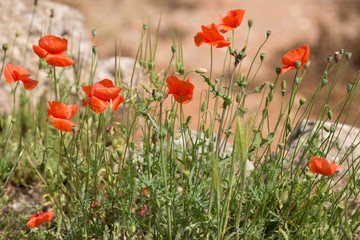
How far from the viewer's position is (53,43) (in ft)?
4.57

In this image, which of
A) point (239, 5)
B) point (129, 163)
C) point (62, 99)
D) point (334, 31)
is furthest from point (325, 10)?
point (129, 163)

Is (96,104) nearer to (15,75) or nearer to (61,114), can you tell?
(61,114)

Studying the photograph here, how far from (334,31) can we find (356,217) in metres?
2.94

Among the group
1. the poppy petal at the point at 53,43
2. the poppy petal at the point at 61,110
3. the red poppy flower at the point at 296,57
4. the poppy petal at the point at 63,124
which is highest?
the red poppy flower at the point at 296,57

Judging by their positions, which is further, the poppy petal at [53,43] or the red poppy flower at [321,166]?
the poppy petal at [53,43]

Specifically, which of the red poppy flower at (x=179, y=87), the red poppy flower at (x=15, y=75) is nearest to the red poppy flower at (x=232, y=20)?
the red poppy flower at (x=179, y=87)

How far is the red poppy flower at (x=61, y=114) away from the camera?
4.45 ft

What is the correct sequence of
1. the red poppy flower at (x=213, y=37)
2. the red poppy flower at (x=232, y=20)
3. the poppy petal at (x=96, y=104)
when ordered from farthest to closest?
the red poppy flower at (x=232, y=20) → the red poppy flower at (x=213, y=37) → the poppy petal at (x=96, y=104)

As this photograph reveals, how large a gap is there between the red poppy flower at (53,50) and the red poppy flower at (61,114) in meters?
0.13

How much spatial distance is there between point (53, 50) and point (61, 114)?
206 mm

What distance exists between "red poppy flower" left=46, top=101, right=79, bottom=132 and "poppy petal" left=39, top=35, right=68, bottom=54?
0.57ft

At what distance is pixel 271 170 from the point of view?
1498mm

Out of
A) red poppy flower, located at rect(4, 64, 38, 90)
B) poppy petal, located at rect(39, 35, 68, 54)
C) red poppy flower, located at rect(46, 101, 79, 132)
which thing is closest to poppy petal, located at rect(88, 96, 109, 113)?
red poppy flower, located at rect(46, 101, 79, 132)

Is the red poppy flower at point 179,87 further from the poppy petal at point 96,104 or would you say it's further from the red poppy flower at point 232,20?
the red poppy flower at point 232,20
